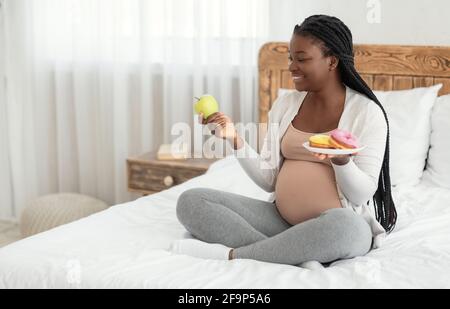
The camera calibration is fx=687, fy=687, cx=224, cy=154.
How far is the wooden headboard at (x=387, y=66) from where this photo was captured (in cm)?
273

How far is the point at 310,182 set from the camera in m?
1.88

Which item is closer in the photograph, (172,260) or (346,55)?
(172,260)

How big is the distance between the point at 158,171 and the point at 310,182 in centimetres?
131

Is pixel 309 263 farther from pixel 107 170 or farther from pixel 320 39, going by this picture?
pixel 107 170

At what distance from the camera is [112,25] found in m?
3.41

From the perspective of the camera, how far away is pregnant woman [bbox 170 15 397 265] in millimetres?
1712

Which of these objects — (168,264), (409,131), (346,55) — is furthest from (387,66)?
(168,264)

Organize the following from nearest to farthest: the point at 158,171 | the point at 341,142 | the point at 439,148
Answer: the point at 341,142
the point at 439,148
the point at 158,171

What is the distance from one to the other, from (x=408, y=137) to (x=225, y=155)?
937 mm

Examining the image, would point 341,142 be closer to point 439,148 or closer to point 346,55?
point 346,55

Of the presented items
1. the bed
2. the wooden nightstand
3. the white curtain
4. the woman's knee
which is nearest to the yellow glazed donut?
the woman's knee

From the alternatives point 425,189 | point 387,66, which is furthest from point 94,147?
point 425,189

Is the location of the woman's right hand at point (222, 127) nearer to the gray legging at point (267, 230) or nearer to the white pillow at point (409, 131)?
the gray legging at point (267, 230)

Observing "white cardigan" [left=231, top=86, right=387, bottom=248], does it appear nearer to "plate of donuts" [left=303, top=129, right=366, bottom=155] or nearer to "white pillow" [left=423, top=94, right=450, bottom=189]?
"plate of donuts" [left=303, top=129, right=366, bottom=155]
